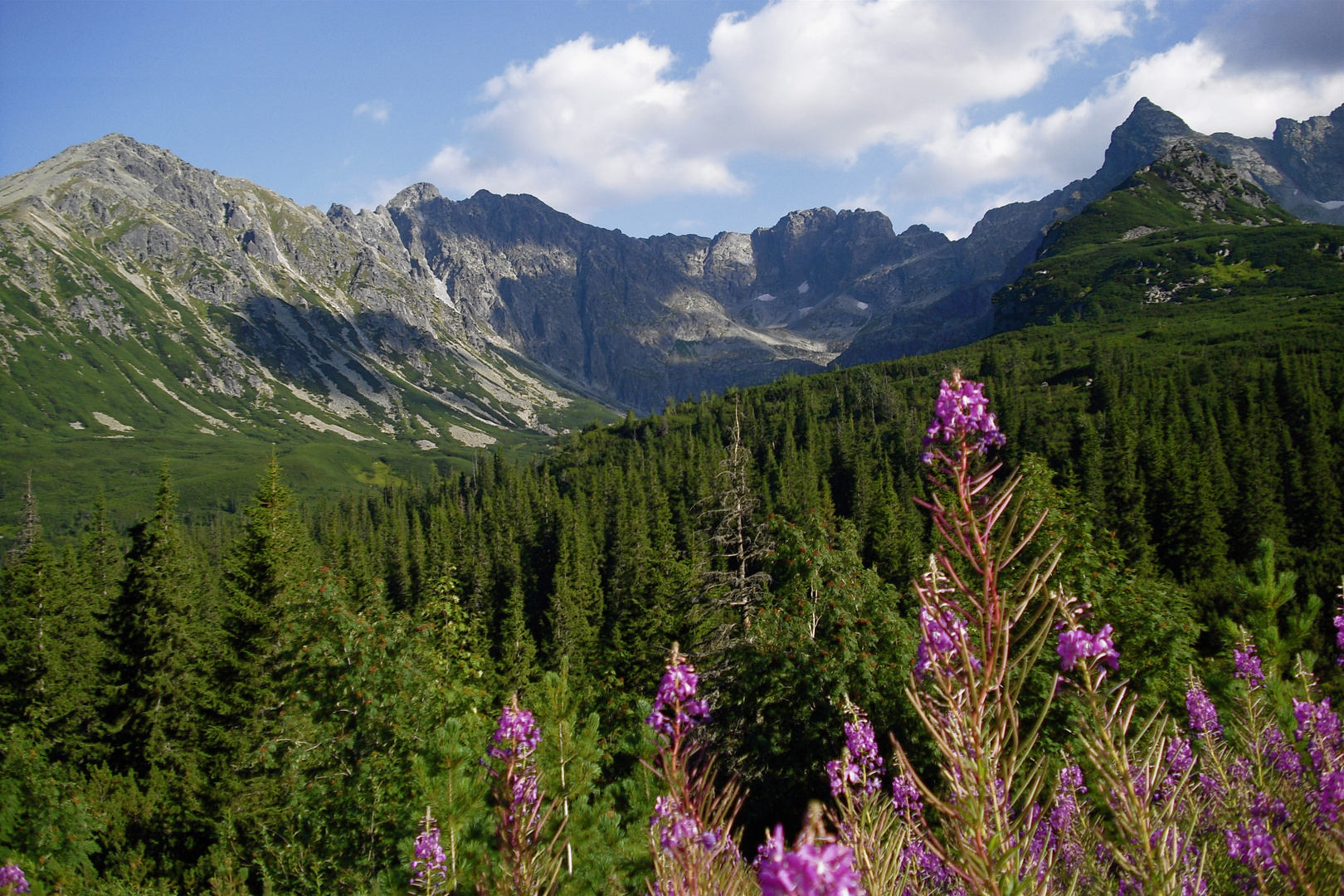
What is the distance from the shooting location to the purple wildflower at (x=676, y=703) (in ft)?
10.9

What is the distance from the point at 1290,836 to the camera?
334 centimetres

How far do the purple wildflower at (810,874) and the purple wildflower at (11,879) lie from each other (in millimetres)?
7325

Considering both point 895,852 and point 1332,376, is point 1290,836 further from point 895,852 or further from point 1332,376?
point 1332,376

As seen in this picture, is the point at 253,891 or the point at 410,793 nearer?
the point at 410,793

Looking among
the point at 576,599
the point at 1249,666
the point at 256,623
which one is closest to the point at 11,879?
the point at 1249,666

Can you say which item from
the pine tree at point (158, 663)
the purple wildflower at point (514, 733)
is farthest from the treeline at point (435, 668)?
the purple wildflower at point (514, 733)

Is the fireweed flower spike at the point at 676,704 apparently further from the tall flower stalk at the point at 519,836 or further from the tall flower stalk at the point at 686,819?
the tall flower stalk at the point at 519,836

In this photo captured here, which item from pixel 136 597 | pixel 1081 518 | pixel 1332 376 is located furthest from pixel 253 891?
pixel 1332 376

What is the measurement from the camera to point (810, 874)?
1.44m

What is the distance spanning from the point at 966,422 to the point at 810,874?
1511mm

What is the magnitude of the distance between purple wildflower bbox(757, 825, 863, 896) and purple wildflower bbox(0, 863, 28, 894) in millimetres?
7325

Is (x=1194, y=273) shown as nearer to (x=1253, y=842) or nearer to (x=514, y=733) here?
(x=1253, y=842)

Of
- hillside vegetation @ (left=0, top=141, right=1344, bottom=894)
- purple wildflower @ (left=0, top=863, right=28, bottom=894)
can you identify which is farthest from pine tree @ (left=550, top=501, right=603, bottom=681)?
purple wildflower @ (left=0, top=863, right=28, bottom=894)

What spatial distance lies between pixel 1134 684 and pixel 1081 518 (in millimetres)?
7652
